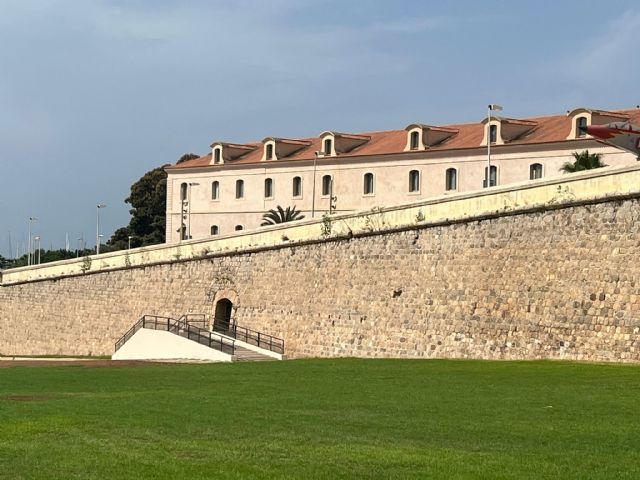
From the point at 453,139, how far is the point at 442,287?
3503 cm

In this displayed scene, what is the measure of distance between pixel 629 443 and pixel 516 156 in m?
51.4

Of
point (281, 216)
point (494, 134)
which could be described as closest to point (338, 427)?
point (494, 134)

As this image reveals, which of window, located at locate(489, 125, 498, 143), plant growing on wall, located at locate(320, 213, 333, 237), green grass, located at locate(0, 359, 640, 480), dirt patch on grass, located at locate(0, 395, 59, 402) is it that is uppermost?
window, located at locate(489, 125, 498, 143)

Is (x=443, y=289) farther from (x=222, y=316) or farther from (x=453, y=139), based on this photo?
(x=453, y=139)

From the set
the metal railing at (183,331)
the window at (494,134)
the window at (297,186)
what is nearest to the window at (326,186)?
the window at (297,186)

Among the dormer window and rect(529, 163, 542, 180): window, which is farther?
the dormer window

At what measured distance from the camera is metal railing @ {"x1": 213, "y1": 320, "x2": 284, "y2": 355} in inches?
1833

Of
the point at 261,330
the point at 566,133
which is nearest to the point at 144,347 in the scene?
the point at 261,330

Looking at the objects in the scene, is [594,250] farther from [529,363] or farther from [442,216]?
[442,216]

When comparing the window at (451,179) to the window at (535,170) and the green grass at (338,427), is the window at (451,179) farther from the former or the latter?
the green grass at (338,427)

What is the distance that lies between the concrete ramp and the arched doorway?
2909 millimetres

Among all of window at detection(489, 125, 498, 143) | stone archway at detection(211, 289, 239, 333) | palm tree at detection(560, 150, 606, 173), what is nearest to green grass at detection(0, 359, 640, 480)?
stone archway at detection(211, 289, 239, 333)

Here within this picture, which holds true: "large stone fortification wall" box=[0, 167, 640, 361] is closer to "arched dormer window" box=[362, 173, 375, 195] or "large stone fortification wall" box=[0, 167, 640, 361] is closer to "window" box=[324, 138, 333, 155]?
"arched dormer window" box=[362, 173, 375, 195]

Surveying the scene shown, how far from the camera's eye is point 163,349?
48.6 metres
